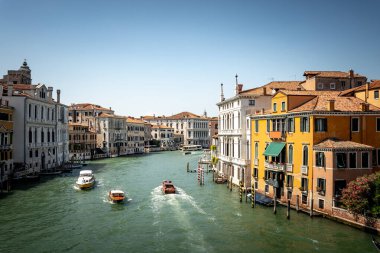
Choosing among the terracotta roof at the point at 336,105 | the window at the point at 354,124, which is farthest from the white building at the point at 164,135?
the window at the point at 354,124

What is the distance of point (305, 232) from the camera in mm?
19266

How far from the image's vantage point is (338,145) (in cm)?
2103

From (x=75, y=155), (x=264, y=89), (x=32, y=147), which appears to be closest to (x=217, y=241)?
(x=264, y=89)

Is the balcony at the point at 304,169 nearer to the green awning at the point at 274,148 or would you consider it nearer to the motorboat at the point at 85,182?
the green awning at the point at 274,148

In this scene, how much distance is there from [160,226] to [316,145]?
34.9 feet

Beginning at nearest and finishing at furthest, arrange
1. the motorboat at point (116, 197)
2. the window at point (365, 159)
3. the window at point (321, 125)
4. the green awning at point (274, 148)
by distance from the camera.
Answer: the window at point (365, 159), the window at point (321, 125), the green awning at point (274, 148), the motorboat at point (116, 197)

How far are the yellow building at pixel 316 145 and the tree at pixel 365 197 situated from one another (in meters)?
1.78

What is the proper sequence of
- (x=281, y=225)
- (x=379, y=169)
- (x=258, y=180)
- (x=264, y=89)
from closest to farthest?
(x=281, y=225), (x=379, y=169), (x=258, y=180), (x=264, y=89)

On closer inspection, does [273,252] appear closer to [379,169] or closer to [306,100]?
[379,169]

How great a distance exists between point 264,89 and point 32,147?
→ 27.5m

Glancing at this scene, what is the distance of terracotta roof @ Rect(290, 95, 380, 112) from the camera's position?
22.8 m

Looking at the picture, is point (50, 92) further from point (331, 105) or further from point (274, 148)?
point (331, 105)

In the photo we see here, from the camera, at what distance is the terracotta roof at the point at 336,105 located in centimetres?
2278

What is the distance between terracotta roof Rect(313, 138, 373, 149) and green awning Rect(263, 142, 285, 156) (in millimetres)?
3463
